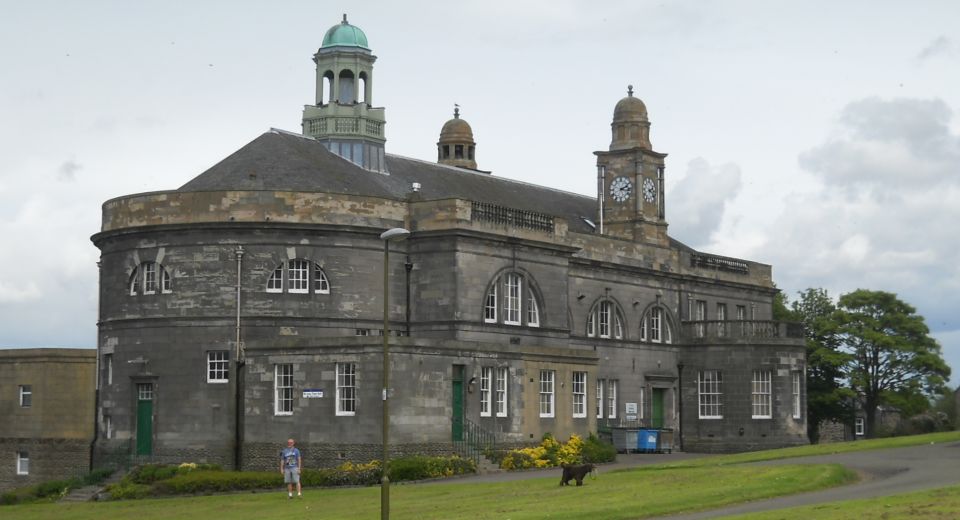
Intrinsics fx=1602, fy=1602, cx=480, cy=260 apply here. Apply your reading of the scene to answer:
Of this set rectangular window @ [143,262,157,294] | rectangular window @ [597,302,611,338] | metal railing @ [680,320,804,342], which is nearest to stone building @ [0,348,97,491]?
rectangular window @ [143,262,157,294]

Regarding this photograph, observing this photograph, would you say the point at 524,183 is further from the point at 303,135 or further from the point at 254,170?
the point at 254,170

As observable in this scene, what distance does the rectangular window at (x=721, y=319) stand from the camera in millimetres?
71562

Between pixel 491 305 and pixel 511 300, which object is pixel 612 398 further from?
pixel 491 305

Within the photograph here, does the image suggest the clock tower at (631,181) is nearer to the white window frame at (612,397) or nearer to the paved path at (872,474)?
the white window frame at (612,397)

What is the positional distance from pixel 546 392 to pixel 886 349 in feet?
107

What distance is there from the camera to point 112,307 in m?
56.7

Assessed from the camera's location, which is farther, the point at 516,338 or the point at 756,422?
the point at 756,422

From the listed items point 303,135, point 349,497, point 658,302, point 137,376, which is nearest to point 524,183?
point 658,302

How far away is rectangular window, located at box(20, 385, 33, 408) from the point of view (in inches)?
2406

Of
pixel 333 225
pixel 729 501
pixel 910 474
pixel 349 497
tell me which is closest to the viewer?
pixel 729 501

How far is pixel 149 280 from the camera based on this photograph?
55812 mm

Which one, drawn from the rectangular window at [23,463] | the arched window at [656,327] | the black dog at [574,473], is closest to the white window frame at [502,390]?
the black dog at [574,473]

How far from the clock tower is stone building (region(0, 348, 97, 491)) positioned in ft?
82.3

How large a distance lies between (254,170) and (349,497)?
19027mm
